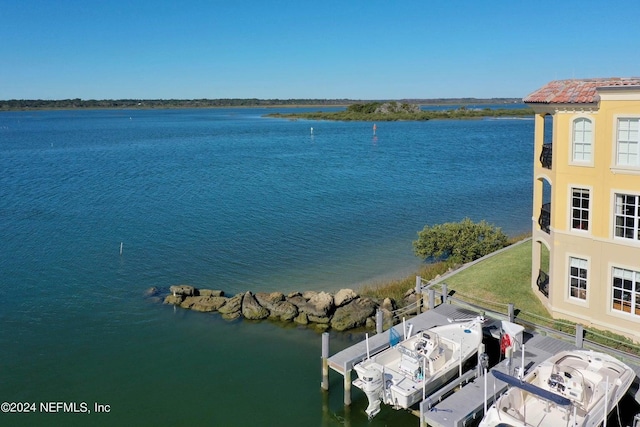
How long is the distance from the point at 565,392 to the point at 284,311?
1221 centimetres

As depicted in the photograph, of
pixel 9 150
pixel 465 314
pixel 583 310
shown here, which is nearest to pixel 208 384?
pixel 465 314

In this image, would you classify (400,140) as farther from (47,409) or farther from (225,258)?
(47,409)

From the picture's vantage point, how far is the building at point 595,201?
674 inches

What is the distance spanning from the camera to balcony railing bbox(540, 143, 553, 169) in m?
20.1

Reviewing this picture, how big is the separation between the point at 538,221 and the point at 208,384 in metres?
13.0

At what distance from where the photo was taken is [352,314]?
75.4 feet

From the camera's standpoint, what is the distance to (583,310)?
1872 cm

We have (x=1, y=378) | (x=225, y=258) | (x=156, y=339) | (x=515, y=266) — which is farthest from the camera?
(x=225, y=258)

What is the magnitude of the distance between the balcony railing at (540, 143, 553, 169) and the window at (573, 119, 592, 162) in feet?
5.27

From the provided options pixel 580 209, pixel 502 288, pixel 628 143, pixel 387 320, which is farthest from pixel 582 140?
pixel 387 320

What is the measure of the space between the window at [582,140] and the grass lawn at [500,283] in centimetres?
552

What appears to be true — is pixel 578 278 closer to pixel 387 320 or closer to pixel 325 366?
pixel 387 320

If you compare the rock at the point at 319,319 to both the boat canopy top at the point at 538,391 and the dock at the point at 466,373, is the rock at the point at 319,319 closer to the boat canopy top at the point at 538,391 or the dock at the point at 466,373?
the dock at the point at 466,373

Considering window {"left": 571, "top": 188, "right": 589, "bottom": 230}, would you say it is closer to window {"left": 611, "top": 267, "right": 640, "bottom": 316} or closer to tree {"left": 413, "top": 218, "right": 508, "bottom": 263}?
window {"left": 611, "top": 267, "right": 640, "bottom": 316}
